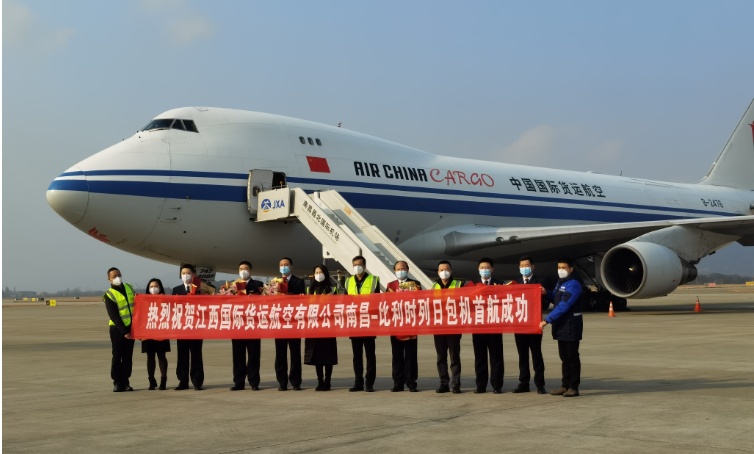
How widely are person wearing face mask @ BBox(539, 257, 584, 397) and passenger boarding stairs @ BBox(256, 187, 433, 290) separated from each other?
498 centimetres

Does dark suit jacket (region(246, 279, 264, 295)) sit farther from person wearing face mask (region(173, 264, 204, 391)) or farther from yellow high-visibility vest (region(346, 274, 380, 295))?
yellow high-visibility vest (region(346, 274, 380, 295))

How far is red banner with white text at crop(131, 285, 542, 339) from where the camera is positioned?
9.70m

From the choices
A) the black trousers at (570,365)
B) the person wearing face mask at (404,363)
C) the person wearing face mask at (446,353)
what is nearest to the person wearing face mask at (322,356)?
the person wearing face mask at (404,363)

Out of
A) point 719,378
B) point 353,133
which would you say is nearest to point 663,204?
point 353,133

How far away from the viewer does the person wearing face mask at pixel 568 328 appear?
28.8ft

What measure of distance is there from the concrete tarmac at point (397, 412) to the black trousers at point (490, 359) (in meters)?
0.17

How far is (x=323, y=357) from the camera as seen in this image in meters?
10.0

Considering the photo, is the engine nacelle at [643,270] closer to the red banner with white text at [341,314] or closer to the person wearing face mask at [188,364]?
the red banner with white text at [341,314]

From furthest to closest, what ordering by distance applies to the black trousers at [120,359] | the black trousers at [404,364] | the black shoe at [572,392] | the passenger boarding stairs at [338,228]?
the passenger boarding stairs at [338,228] < the black trousers at [120,359] < the black trousers at [404,364] < the black shoe at [572,392]

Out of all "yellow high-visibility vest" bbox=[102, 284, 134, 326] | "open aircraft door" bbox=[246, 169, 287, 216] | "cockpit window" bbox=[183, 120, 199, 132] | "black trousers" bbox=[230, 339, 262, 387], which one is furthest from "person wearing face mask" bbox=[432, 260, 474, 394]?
"cockpit window" bbox=[183, 120, 199, 132]

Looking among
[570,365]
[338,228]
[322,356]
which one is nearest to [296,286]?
[322,356]

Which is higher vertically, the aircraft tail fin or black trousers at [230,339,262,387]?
the aircraft tail fin

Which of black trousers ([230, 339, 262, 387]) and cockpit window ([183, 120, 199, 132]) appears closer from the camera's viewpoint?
black trousers ([230, 339, 262, 387])

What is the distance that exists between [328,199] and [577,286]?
9926mm
